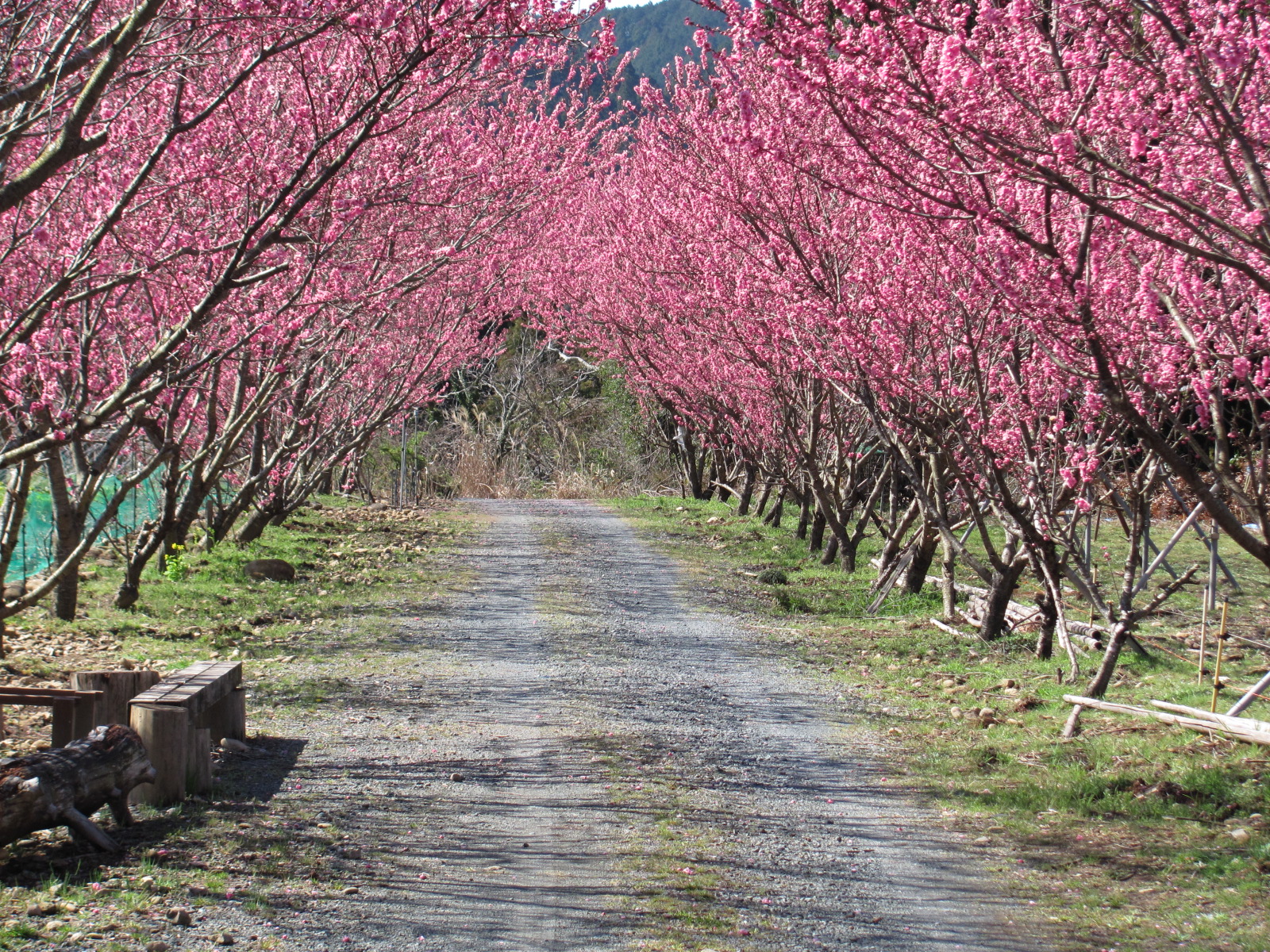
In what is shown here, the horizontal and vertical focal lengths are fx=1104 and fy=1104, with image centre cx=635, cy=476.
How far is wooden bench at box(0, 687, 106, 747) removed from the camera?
16.5 ft

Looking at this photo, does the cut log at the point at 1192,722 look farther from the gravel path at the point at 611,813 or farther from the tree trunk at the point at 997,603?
the tree trunk at the point at 997,603

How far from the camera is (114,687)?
529 cm

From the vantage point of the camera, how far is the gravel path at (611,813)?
3869mm

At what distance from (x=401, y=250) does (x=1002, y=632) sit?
20.8 ft

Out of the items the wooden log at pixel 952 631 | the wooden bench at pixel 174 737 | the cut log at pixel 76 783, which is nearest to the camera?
the cut log at pixel 76 783

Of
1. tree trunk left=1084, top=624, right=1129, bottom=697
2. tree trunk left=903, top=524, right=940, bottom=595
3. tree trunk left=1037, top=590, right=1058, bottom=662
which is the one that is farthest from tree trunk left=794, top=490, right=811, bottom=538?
tree trunk left=1084, top=624, right=1129, bottom=697

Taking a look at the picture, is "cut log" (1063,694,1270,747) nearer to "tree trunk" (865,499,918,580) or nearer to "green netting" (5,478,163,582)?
"tree trunk" (865,499,918,580)

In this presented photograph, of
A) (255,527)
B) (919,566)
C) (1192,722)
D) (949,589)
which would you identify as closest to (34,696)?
(1192,722)

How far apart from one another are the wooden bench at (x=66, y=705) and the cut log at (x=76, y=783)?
53 cm

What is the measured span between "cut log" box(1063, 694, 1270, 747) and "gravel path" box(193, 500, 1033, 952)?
1.25 metres

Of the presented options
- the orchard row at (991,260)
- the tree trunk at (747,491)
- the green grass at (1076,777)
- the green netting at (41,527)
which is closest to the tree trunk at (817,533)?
the orchard row at (991,260)

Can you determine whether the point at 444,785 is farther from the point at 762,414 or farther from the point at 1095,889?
the point at 762,414

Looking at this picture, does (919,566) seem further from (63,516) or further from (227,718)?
(63,516)

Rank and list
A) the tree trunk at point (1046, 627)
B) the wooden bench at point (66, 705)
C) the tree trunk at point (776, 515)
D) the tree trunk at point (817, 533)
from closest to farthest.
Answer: the wooden bench at point (66, 705) → the tree trunk at point (1046, 627) → the tree trunk at point (817, 533) → the tree trunk at point (776, 515)
